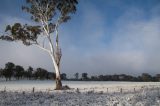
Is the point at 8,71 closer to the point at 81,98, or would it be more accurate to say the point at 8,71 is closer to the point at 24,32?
the point at 24,32

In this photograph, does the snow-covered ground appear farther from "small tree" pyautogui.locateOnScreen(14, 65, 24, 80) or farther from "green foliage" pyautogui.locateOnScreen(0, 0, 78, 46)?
"small tree" pyautogui.locateOnScreen(14, 65, 24, 80)

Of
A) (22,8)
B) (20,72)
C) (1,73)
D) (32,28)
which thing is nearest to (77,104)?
(32,28)

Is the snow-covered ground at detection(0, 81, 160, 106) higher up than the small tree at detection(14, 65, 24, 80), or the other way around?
the small tree at detection(14, 65, 24, 80)

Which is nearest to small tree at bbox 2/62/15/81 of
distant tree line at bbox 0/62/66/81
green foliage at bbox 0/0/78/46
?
distant tree line at bbox 0/62/66/81

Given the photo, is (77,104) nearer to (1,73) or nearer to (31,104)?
(31,104)

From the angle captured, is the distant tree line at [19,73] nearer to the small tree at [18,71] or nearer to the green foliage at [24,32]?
the small tree at [18,71]

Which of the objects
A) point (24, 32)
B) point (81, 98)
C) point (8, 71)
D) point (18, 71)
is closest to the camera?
point (81, 98)

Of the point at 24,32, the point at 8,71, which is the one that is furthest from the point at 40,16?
the point at 8,71

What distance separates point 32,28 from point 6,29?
4.11 m

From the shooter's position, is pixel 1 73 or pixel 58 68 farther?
pixel 1 73

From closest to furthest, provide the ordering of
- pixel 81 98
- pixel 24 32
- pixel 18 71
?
pixel 81 98, pixel 24 32, pixel 18 71

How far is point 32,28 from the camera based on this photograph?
42.3 meters

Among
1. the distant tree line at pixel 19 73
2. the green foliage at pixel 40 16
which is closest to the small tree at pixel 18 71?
the distant tree line at pixel 19 73

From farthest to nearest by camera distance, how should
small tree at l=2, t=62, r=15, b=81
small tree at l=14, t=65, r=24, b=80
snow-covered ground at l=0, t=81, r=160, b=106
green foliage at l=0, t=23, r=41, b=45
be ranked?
small tree at l=14, t=65, r=24, b=80 → small tree at l=2, t=62, r=15, b=81 → green foliage at l=0, t=23, r=41, b=45 → snow-covered ground at l=0, t=81, r=160, b=106
